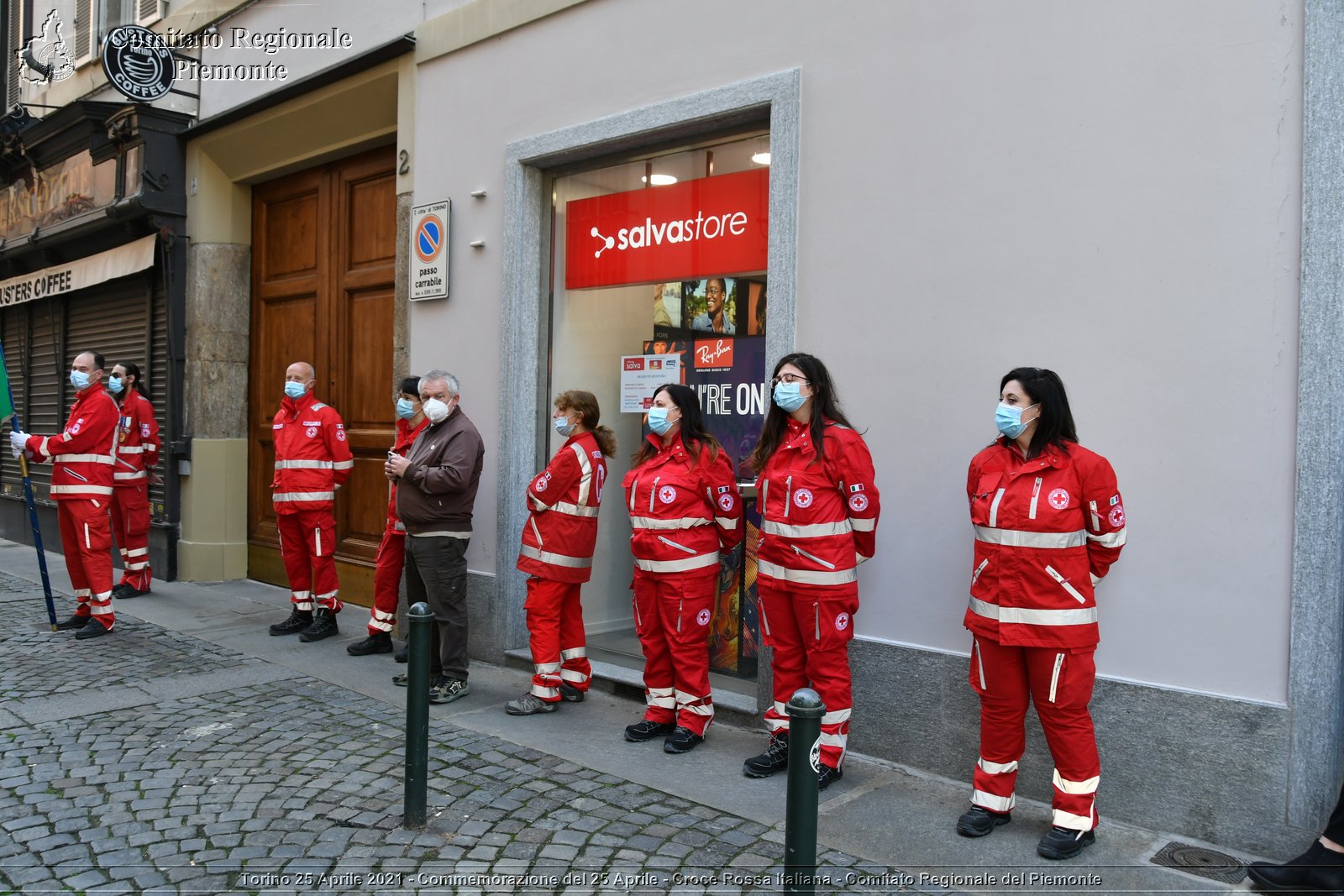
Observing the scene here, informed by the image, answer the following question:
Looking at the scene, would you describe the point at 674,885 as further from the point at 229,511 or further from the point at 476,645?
the point at 229,511

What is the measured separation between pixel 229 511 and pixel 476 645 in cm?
443

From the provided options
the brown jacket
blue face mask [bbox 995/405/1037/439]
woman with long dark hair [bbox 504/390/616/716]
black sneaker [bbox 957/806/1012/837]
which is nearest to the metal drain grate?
black sneaker [bbox 957/806/1012/837]

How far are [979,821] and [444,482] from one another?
11.1 feet

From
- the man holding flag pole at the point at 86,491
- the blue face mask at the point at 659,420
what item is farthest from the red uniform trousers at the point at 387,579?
the blue face mask at the point at 659,420

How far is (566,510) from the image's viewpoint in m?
5.68

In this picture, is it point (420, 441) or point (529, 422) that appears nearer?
point (420, 441)

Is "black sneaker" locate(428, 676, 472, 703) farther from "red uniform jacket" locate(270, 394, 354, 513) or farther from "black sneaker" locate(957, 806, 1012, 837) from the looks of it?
"black sneaker" locate(957, 806, 1012, 837)

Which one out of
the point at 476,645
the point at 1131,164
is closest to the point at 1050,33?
the point at 1131,164

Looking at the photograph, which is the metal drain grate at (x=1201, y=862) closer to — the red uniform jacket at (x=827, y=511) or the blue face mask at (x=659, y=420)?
the red uniform jacket at (x=827, y=511)

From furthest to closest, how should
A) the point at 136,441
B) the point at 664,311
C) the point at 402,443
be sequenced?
the point at 136,441 → the point at 402,443 → the point at 664,311

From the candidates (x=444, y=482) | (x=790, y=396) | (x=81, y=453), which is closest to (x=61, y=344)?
(x=81, y=453)

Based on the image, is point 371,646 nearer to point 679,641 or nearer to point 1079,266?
point 679,641

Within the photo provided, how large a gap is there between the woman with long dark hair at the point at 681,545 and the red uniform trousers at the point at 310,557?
126 inches

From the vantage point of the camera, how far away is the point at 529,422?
6820mm
